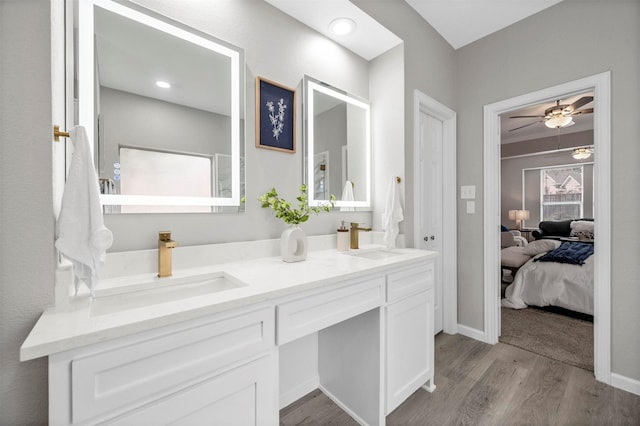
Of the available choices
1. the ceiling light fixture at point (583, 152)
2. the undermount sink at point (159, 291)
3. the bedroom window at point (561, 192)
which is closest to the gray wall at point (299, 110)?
the undermount sink at point (159, 291)

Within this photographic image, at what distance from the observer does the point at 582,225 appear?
5.33 m

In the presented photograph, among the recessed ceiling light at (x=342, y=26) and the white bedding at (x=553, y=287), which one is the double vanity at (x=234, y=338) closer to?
the recessed ceiling light at (x=342, y=26)

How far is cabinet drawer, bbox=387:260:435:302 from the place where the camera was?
57.0 inches

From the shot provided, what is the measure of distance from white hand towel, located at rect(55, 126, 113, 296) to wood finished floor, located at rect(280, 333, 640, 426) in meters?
1.33

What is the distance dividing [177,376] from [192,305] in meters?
0.19

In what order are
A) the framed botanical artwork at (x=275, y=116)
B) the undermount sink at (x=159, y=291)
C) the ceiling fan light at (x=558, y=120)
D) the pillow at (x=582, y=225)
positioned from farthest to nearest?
the pillow at (x=582, y=225)
the ceiling fan light at (x=558, y=120)
the framed botanical artwork at (x=275, y=116)
the undermount sink at (x=159, y=291)

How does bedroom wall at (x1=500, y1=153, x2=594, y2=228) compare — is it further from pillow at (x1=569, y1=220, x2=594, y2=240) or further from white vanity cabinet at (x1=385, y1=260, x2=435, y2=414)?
white vanity cabinet at (x1=385, y1=260, x2=435, y2=414)

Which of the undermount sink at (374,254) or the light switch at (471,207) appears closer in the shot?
the undermount sink at (374,254)

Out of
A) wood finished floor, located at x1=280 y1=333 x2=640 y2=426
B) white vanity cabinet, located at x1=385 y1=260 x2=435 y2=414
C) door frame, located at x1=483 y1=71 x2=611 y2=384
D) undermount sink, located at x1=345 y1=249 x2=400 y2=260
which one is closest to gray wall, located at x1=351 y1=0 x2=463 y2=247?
undermount sink, located at x1=345 y1=249 x2=400 y2=260

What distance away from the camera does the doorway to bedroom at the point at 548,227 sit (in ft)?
8.23

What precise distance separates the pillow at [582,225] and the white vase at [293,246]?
6488 millimetres

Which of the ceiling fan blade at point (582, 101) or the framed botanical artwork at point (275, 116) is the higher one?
the ceiling fan blade at point (582, 101)

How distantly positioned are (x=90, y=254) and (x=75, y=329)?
0.23 m

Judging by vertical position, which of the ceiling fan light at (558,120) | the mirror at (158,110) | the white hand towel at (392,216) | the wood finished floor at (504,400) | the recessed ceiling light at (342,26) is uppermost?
the recessed ceiling light at (342,26)
